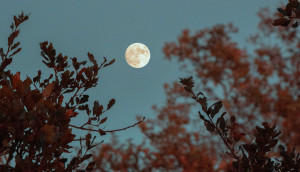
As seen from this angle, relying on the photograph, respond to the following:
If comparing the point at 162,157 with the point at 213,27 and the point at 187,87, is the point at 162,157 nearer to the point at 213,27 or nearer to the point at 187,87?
the point at 213,27

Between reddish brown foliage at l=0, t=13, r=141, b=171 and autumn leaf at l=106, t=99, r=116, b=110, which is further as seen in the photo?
autumn leaf at l=106, t=99, r=116, b=110

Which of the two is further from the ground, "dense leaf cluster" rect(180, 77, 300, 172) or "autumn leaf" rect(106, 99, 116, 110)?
"autumn leaf" rect(106, 99, 116, 110)

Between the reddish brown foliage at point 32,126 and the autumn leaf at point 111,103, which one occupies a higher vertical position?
the autumn leaf at point 111,103

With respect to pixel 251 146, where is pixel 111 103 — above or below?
above

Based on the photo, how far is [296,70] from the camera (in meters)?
10.8

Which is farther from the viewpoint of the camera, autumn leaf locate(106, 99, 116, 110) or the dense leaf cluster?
autumn leaf locate(106, 99, 116, 110)

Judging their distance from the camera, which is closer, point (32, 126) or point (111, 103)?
point (32, 126)

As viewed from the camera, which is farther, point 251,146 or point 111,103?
point 111,103

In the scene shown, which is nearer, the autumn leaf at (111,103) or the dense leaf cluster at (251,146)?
the dense leaf cluster at (251,146)

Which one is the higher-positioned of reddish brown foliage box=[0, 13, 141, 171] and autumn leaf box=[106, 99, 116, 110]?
autumn leaf box=[106, 99, 116, 110]

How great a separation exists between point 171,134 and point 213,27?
5435 millimetres

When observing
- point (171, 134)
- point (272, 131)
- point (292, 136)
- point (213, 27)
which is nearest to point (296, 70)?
point (292, 136)

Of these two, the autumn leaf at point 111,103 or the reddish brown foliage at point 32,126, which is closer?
the reddish brown foliage at point 32,126

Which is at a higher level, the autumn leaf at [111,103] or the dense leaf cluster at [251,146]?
the autumn leaf at [111,103]
